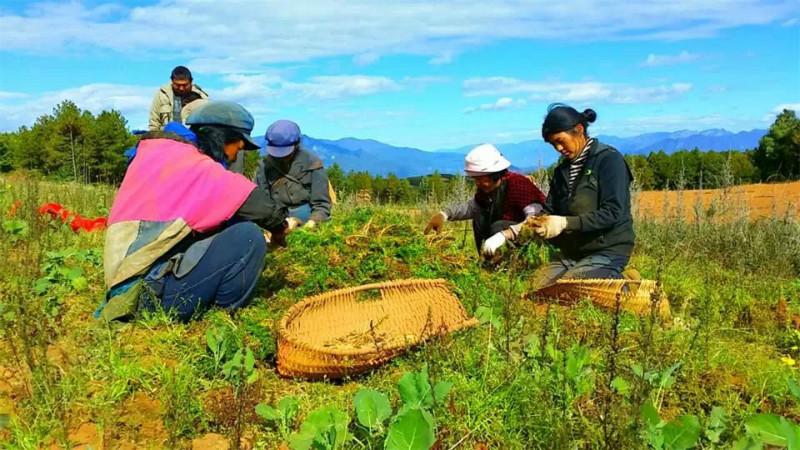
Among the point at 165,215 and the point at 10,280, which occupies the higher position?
the point at 165,215

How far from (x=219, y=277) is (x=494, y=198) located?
2.30m

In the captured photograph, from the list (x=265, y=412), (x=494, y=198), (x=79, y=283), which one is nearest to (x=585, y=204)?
(x=494, y=198)

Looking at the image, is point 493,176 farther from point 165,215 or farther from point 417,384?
point 417,384

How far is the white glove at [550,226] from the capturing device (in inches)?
176

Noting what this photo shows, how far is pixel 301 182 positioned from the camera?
6199mm

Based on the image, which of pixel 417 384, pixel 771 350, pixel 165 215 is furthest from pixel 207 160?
pixel 771 350

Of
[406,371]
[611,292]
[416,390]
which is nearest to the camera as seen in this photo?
[416,390]

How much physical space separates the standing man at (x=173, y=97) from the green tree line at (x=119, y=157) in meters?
8.61

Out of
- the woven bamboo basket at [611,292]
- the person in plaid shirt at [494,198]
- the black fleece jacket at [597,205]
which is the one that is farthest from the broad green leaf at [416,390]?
the person in plaid shirt at [494,198]

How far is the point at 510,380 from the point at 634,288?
1737 mm

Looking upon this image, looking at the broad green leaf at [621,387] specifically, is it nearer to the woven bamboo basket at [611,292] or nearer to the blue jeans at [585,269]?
the woven bamboo basket at [611,292]

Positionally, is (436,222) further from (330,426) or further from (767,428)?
(767,428)

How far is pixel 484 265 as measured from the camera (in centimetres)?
520

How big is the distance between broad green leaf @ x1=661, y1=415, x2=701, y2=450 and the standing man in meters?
6.14
